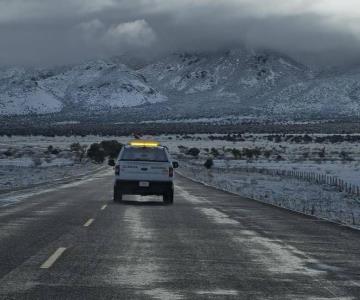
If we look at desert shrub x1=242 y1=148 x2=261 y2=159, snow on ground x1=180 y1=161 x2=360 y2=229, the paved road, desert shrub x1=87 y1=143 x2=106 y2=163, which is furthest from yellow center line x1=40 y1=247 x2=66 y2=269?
desert shrub x1=242 y1=148 x2=261 y2=159

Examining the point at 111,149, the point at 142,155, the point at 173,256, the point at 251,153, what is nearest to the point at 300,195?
the point at 142,155

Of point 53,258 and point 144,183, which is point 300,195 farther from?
point 53,258

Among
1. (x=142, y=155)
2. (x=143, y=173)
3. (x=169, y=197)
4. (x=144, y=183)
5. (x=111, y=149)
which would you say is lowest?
(x=111, y=149)

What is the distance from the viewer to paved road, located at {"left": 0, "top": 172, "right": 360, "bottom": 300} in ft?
31.9

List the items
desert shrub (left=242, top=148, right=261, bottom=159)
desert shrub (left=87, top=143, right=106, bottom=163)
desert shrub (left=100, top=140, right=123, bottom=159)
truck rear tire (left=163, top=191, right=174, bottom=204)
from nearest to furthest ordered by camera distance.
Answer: truck rear tire (left=163, top=191, right=174, bottom=204) < desert shrub (left=87, top=143, right=106, bottom=163) < desert shrub (left=100, top=140, right=123, bottom=159) < desert shrub (left=242, top=148, right=261, bottom=159)

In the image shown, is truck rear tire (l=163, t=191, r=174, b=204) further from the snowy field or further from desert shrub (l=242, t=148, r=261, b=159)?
desert shrub (l=242, t=148, r=261, b=159)

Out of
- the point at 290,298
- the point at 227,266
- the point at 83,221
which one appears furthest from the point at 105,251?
the point at 83,221

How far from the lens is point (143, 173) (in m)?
26.5

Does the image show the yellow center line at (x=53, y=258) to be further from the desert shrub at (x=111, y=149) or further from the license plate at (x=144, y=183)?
the desert shrub at (x=111, y=149)

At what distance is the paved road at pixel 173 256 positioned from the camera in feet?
31.9

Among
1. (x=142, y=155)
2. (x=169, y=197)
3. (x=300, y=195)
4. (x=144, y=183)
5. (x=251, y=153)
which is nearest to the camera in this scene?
(x=144, y=183)

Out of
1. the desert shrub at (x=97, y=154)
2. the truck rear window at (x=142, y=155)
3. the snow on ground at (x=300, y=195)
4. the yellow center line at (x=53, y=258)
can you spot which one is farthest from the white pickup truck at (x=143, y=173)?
the desert shrub at (x=97, y=154)

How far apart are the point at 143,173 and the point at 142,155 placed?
713 millimetres

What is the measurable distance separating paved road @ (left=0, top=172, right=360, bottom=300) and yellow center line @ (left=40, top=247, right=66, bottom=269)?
15 millimetres
